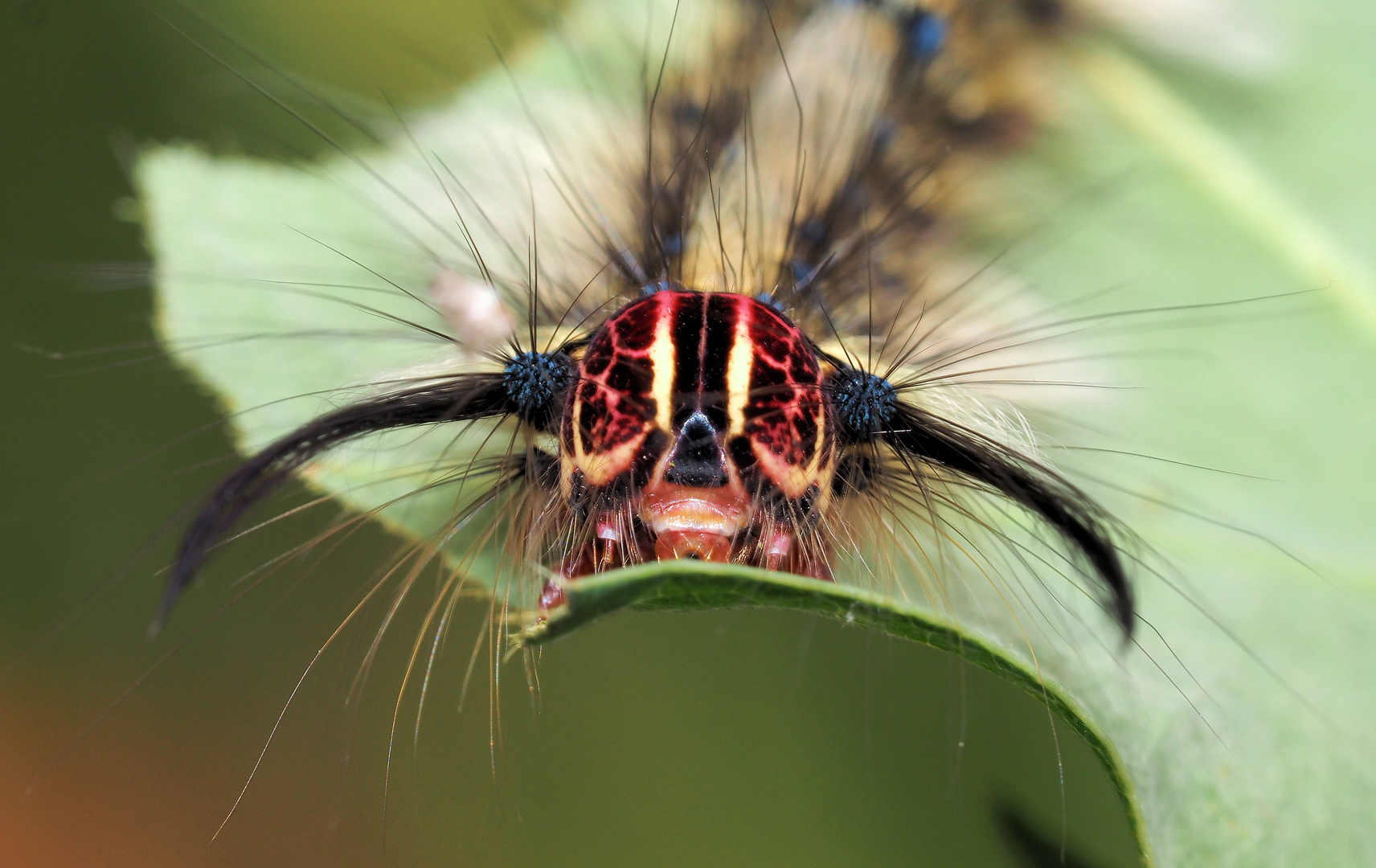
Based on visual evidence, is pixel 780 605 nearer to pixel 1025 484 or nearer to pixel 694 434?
pixel 694 434

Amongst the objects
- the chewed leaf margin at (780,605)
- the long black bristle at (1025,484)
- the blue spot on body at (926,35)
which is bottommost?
the chewed leaf margin at (780,605)

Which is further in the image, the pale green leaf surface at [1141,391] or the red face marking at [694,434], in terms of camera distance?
the pale green leaf surface at [1141,391]

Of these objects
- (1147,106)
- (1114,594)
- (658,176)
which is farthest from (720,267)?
(1147,106)

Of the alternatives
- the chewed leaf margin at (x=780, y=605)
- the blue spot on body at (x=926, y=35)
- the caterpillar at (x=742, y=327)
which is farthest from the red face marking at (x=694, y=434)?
the blue spot on body at (x=926, y=35)

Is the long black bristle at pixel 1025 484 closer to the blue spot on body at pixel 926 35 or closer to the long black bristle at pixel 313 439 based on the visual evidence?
the long black bristle at pixel 313 439

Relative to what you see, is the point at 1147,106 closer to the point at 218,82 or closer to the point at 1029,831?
the point at 1029,831

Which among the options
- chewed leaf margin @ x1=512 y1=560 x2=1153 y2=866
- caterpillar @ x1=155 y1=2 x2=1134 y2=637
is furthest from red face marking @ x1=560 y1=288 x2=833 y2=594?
chewed leaf margin @ x1=512 y1=560 x2=1153 y2=866

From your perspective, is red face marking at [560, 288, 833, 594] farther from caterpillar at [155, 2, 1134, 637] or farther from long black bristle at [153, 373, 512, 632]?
long black bristle at [153, 373, 512, 632]
